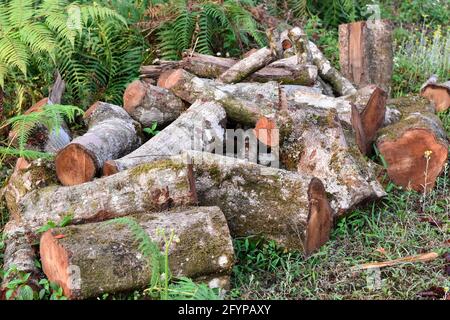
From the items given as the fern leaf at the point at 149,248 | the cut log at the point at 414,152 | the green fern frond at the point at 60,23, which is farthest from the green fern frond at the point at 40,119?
the cut log at the point at 414,152

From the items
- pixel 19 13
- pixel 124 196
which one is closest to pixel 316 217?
pixel 124 196

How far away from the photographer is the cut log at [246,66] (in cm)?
595

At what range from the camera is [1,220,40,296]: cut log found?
3852 mm

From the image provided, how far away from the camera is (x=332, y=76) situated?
6422 mm

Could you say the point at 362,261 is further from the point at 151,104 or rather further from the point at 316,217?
the point at 151,104

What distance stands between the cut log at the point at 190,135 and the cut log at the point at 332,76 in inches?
64.6

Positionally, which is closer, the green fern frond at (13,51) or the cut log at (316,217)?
the cut log at (316,217)

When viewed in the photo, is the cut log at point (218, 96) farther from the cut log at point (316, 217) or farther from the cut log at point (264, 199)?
the cut log at point (316, 217)

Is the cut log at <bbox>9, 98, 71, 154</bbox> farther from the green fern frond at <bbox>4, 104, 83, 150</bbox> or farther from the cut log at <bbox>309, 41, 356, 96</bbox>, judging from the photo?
the cut log at <bbox>309, 41, 356, 96</bbox>

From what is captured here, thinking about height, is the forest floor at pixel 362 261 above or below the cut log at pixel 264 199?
below

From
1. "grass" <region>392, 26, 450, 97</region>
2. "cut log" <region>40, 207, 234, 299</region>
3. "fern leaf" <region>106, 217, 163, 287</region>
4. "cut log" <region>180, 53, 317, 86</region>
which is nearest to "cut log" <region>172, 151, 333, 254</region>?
"cut log" <region>40, 207, 234, 299</region>

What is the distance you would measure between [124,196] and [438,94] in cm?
371

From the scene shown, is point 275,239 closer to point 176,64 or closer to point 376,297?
point 376,297
